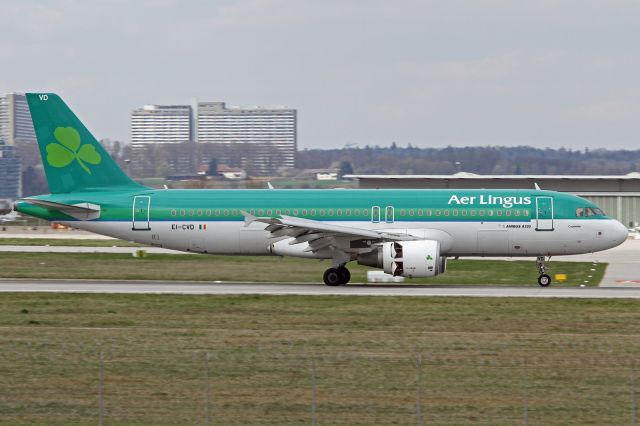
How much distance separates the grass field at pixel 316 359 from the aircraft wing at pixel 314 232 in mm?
3771

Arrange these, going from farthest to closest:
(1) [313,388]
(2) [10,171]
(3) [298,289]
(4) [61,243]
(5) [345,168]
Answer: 1. (5) [345,168]
2. (2) [10,171]
3. (4) [61,243]
4. (3) [298,289]
5. (1) [313,388]

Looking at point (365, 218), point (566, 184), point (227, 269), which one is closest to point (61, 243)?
point (227, 269)

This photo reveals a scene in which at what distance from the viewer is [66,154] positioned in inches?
1772

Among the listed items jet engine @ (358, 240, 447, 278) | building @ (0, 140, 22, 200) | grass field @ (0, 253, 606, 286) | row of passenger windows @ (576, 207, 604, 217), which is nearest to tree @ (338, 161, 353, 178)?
building @ (0, 140, 22, 200)

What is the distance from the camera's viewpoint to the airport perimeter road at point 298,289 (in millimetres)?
39531

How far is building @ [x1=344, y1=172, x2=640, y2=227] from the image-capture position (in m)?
88.7

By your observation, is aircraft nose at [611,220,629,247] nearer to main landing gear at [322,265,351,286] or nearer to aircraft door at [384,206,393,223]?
aircraft door at [384,206,393,223]

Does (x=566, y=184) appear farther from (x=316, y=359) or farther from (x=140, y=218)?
(x=316, y=359)

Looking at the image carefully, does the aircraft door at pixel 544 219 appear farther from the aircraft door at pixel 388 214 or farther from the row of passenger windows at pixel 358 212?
the aircraft door at pixel 388 214

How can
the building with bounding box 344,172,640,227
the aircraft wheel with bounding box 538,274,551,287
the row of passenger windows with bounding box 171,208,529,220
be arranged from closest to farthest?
1. the row of passenger windows with bounding box 171,208,529,220
2. the aircraft wheel with bounding box 538,274,551,287
3. the building with bounding box 344,172,640,227

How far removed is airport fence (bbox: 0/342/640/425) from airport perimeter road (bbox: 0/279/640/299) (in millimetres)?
13407

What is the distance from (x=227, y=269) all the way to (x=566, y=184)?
46.6 m

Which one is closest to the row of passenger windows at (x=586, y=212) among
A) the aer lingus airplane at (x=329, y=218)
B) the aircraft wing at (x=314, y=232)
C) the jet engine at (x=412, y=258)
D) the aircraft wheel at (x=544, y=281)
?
the aer lingus airplane at (x=329, y=218)

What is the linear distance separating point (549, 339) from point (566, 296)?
1072cm
